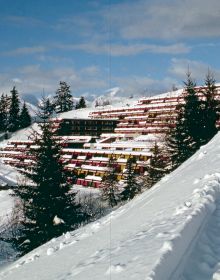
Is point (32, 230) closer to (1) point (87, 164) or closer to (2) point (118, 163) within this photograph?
(2) point (118, 163)

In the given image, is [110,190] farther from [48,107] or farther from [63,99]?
[63,99]

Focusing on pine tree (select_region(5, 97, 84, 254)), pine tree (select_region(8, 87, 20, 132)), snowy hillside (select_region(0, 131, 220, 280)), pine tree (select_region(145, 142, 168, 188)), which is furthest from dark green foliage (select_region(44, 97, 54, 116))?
snowy hillside (select_region(0, 131, 220, 280))

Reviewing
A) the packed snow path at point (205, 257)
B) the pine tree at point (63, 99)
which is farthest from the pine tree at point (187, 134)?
the pine tree at point (63, 99)

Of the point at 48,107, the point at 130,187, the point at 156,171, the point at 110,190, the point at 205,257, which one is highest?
the point at 48,107

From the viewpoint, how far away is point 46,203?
28672mm

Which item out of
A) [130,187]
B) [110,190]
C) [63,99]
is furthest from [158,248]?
[63,99]

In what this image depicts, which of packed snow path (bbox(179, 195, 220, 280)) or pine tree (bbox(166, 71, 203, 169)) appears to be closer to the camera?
packed snow path (bbox(179, 195, 220, 280))

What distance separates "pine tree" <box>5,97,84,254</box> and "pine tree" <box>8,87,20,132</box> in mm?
77134

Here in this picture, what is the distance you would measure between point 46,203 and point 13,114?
273ft

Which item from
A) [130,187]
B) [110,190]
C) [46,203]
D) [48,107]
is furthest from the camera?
[48,107]

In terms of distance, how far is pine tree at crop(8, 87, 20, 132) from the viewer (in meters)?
106

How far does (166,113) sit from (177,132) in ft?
130

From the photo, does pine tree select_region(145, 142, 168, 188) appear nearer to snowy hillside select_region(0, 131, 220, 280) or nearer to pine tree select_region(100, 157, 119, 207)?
pine tree select_region(100, 157, 119, 207)

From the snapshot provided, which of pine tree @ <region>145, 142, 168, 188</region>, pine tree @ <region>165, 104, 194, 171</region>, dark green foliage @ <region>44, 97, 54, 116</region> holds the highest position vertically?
dark green foliage @ <region>44, 97, 54, 116</region>
